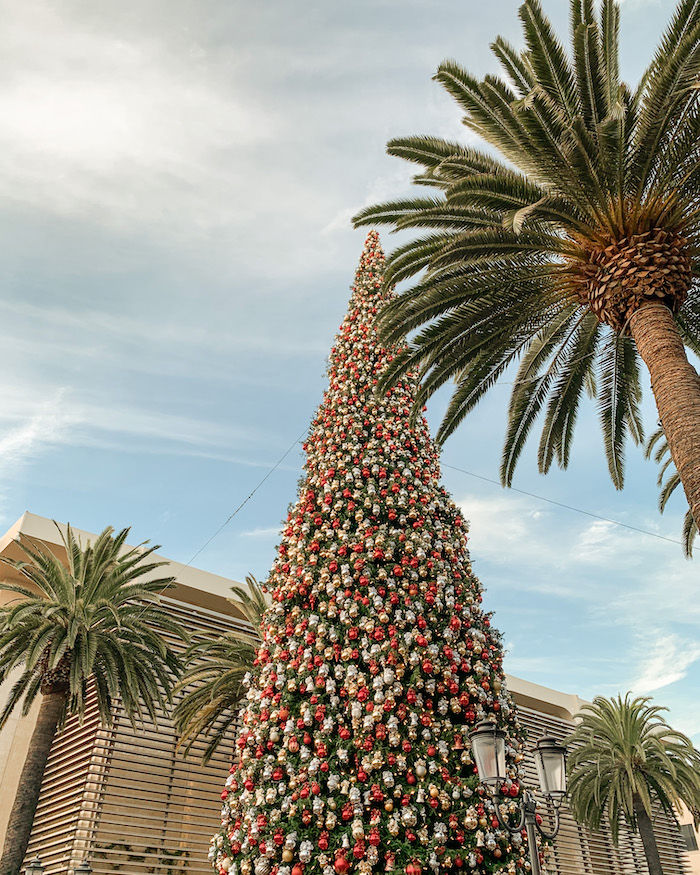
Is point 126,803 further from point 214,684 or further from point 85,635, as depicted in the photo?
point 85,635

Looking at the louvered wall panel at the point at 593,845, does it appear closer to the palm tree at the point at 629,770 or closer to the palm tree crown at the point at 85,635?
the palm tree at the point at 629,770

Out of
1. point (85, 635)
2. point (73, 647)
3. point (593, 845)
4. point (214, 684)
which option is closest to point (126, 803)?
point (214, 684)

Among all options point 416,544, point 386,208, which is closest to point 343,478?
point 416,544

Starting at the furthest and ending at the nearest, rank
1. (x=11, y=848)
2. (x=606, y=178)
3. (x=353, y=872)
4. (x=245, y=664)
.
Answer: (x=245, y=664)
(x=11, y=848)
(x=606, y=178)
(x=353, y=872)

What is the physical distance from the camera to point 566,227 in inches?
285

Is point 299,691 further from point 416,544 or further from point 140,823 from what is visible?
point 140,823

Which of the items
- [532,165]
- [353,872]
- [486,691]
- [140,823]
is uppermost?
[532,165]

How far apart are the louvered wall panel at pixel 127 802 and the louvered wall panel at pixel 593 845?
413 inches

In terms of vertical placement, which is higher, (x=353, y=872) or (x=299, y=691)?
(x=299, y=691)

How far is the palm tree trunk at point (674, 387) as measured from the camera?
5852 mm

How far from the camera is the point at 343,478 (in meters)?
8.89

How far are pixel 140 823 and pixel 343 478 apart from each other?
8.06 m

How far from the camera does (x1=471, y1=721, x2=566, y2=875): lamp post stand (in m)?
5.06

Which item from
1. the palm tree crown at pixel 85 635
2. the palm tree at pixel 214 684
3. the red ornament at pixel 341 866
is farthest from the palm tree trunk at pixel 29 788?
the red ornament at pixel 341 866
